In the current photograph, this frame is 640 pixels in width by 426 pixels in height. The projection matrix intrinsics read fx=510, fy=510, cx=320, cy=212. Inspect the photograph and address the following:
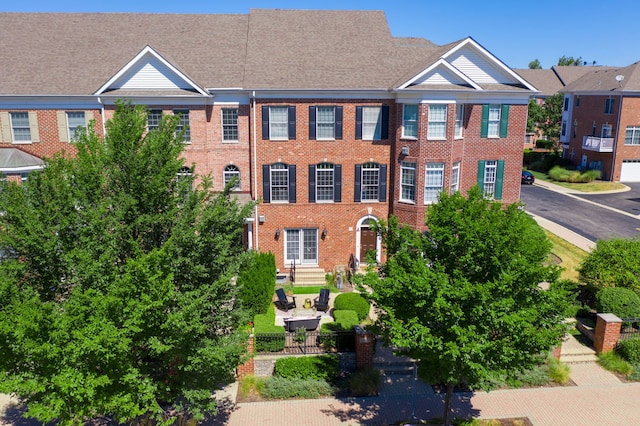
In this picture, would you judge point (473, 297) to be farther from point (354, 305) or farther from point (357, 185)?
point (357, 185)

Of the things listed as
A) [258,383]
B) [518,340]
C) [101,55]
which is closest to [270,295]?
[258,383]

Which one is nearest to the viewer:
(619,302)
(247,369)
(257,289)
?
(247,369)

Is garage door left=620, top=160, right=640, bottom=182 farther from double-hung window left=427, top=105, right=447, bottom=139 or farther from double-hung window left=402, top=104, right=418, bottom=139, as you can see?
double-hung window left=402, top=104, right=418, bottom=139

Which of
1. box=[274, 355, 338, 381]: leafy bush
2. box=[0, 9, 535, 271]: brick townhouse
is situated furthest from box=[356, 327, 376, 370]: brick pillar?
box=[0, 9, 535, 271]: brick townhouse

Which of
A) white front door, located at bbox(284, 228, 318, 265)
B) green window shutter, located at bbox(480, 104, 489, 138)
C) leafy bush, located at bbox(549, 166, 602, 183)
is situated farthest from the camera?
leafy bush, located at bbox(549, 166, 602, 183)

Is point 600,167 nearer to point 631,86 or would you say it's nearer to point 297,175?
point 631,86

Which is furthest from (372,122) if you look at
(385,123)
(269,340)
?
(269,340)
